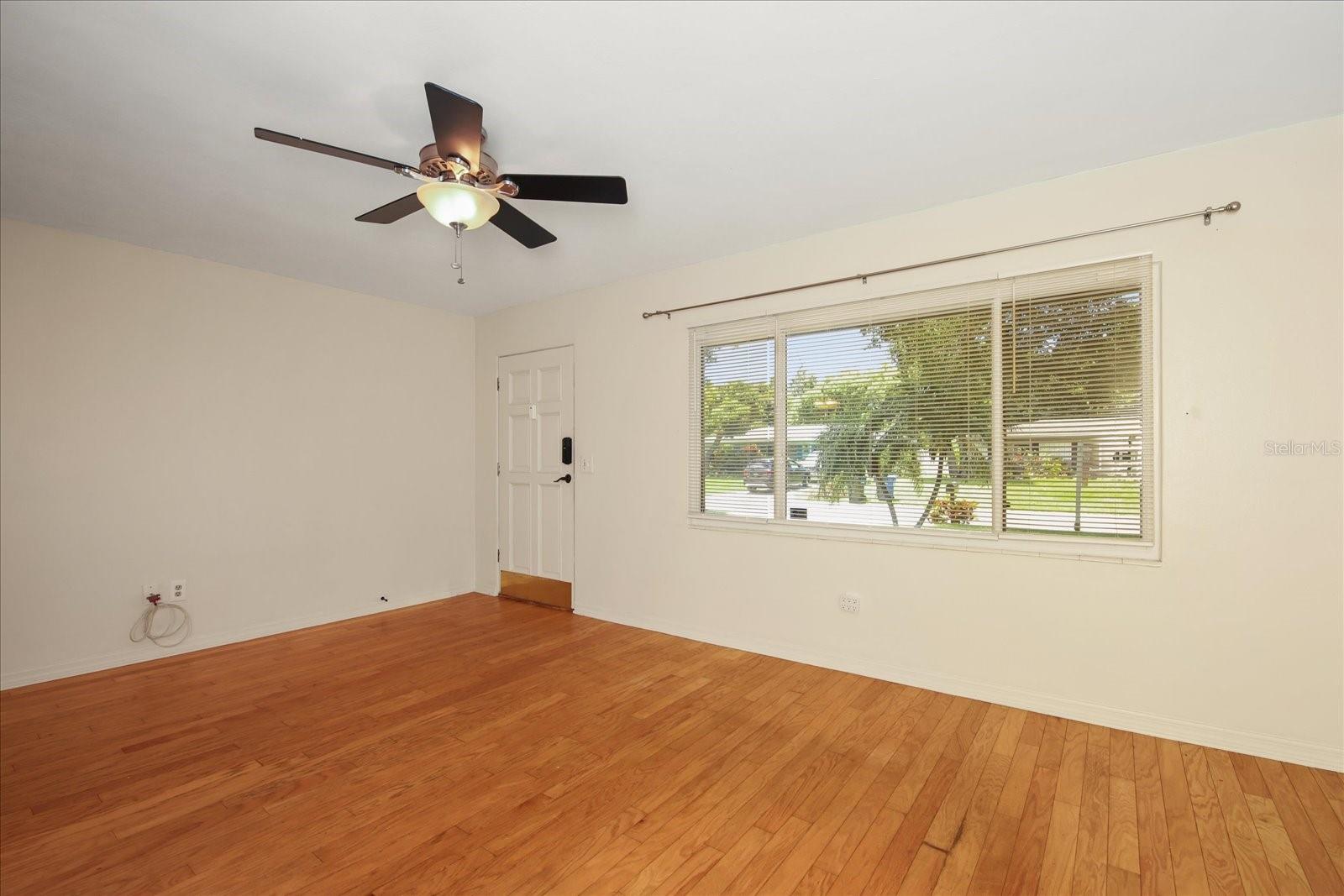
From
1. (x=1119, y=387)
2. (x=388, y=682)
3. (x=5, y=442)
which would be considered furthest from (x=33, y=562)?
(x=1119, y=387)

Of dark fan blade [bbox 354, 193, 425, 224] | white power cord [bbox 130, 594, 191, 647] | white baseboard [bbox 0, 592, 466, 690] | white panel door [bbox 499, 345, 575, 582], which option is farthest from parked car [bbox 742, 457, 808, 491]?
white power cord [bbox 130, 594, 191, 647]

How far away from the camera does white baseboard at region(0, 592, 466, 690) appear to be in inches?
128

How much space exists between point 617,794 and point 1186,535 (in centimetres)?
263

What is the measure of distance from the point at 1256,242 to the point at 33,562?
626cm

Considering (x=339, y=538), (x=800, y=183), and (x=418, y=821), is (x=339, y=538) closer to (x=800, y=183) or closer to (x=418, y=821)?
(x=418, y=821)

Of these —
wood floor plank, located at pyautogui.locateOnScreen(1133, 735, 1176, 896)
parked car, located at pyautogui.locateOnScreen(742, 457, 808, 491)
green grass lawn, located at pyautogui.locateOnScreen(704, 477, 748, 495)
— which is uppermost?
parked car, located at pyautogui.locateOnScreen(742, 457, 808, 491)

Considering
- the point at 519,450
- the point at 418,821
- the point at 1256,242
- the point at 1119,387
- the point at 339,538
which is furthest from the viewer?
the point at 519,450

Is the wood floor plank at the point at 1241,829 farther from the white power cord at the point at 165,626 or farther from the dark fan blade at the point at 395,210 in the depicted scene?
the white power cord at the point at 165,626

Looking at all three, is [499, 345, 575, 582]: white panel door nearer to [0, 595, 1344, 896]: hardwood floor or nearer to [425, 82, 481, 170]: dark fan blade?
[0, 595, 1344, 896]: hardwood floor

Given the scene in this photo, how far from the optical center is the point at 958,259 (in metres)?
3.02

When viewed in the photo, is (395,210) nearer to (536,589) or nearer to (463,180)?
(463,180)

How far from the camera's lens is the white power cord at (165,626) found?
3611mm

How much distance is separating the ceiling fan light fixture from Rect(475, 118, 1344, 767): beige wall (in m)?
Answer: 1.97

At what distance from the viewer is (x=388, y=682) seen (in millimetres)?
3227
